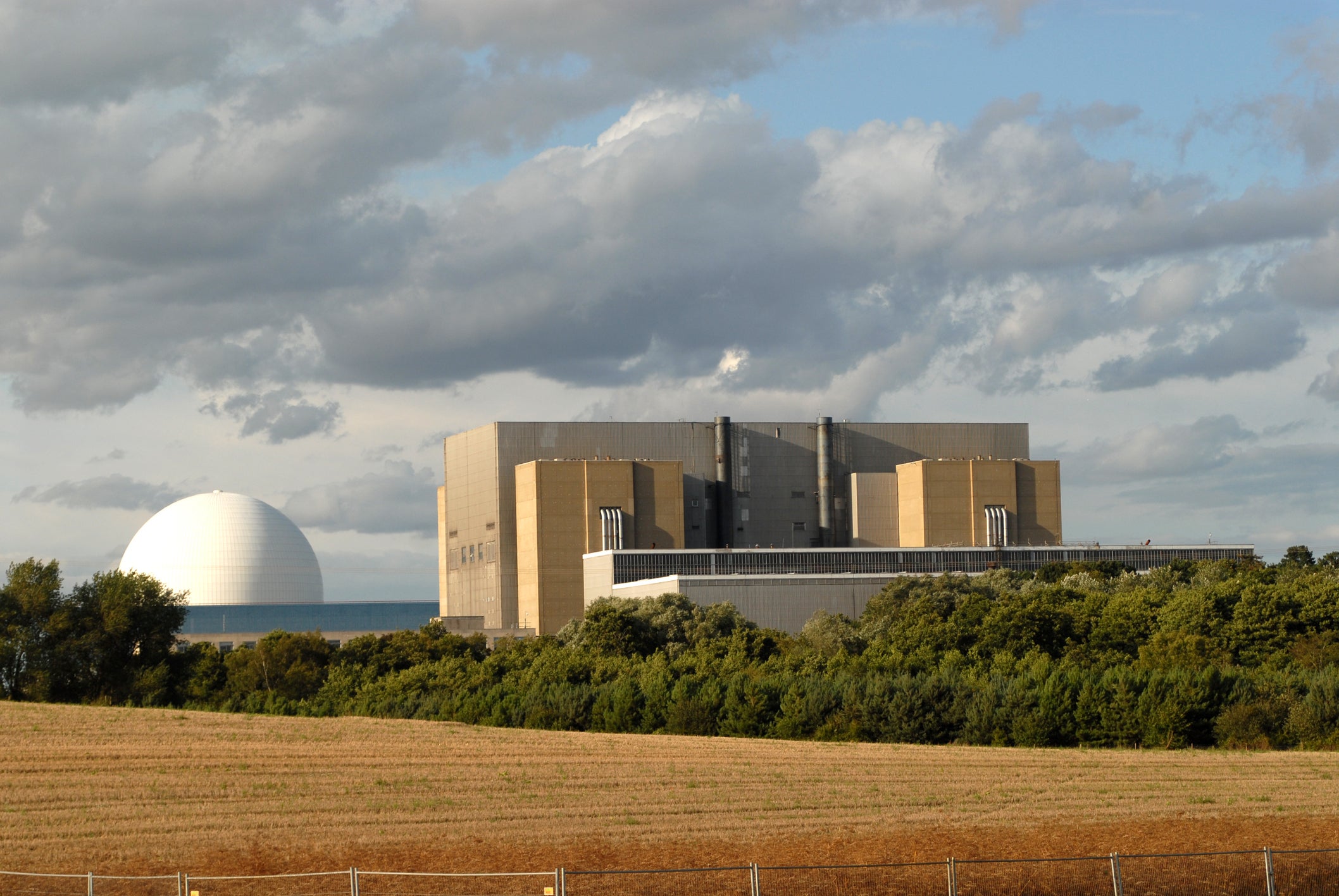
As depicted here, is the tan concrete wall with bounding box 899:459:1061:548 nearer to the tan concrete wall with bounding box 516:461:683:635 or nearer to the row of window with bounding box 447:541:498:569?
the tan concrete wall with bounding box 516:461:683:635

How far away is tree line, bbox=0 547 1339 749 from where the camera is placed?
5466 cm

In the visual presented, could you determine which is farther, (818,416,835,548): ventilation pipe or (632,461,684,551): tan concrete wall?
(818,416,835,548): ventilation pipe

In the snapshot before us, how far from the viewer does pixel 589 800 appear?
3812cm

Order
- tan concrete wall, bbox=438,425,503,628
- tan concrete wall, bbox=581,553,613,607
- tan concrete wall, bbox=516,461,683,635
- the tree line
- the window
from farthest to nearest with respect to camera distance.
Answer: tan concrete wall, bbox=438,425,503,628 < the window < tan concrete wall, bbox=516,461,683,635 < tan concrete wall, bbox=581,553,613,607 < the tree line

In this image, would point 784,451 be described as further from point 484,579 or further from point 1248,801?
point 1248,801

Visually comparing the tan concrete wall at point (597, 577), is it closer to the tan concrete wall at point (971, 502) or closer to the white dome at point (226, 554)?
the tan concrete wall at point (971, 502)

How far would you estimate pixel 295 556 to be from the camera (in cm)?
15300

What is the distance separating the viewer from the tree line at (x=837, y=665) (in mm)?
54656

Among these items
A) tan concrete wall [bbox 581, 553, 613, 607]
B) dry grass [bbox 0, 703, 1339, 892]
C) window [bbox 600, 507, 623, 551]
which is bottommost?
dry grass [bbox 0, 703, 1339, 892]

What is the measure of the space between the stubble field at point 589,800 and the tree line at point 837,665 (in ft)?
11.4

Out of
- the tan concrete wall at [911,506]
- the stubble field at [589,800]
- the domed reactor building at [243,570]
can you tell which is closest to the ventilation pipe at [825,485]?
the tan concrete wall at [911,506]

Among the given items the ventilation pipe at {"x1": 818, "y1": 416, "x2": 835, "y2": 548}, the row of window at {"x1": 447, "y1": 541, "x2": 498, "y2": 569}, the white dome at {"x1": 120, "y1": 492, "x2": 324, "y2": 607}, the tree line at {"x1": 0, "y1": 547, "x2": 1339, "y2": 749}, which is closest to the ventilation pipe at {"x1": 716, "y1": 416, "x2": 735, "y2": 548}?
the ventilation pipe at {"x1": 818, "y1": 416, "x2": 835, "y2": 548}

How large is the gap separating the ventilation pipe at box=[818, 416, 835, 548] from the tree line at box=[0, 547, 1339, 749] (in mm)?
28510

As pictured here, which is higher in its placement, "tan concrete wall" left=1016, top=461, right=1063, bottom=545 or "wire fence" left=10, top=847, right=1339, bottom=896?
"tan concrete wall" left=1016, top=461, right=1063, bottom=545
